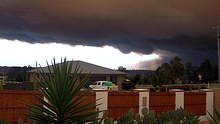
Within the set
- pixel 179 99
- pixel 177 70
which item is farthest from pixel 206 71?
pixel 179 99

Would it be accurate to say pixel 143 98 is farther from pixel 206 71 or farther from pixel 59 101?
pixel 206 71

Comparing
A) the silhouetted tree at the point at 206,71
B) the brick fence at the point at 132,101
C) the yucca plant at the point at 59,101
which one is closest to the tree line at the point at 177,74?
the silhouetted tree at the point at 206,71

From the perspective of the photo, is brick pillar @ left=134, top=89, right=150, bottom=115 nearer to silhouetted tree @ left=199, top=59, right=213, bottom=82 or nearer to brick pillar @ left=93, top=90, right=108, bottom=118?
brick pillar @ left=93, top=90, right=108, bottom=118

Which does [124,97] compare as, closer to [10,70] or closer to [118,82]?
[118,82]

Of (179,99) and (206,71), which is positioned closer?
(179,99)

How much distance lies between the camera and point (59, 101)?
421 cm

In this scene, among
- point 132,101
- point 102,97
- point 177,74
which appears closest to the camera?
point 102,97

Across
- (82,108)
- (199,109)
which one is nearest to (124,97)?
(199,109)

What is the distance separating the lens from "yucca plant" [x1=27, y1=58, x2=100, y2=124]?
4.16 meters

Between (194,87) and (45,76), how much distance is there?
48.7 meters

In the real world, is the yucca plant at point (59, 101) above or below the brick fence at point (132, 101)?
above

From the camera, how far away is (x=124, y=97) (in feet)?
57.2

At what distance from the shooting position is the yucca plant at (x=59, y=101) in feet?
13.7

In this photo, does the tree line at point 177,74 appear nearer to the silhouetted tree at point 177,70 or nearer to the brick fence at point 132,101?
the silhouetted tree at point 177,70
